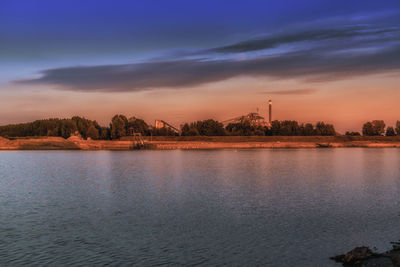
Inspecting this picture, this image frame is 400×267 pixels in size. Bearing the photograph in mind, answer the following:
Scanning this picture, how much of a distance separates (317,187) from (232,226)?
825 inches

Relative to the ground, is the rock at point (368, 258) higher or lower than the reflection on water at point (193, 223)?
higher

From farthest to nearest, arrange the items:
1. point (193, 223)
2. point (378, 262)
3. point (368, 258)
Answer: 1. point (193, 223)
2. point (368, 258)
3. point (378, 262)

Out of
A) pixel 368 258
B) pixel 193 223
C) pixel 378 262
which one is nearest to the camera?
pixel 378 262

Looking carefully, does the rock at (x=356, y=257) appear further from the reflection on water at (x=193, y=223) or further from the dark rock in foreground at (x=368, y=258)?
the reflection on water at (x=193, y=223)

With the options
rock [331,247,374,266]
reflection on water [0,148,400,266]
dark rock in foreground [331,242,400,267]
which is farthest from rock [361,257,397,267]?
reflection on water [0,148,400,266]

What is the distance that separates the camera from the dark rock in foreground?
16219mm

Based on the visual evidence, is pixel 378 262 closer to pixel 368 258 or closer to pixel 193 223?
pixel 368 258

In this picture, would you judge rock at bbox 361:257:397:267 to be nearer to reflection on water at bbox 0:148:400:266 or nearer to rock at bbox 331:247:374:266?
rock at bbox 331:247:374:266

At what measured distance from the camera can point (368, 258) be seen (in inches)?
664

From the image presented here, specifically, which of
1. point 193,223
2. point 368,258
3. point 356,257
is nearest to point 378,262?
point 368,258

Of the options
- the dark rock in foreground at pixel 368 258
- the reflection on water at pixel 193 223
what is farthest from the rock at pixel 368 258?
the reflection on water at pixel 193 223

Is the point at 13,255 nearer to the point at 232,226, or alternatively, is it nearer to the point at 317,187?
the point at 232,226

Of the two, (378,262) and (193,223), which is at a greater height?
(378,262)

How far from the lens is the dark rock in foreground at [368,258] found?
16.2 meters
